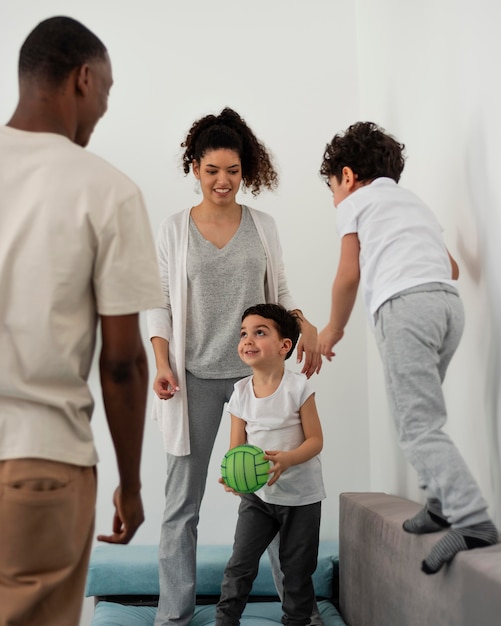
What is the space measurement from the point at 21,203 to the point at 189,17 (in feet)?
10.9

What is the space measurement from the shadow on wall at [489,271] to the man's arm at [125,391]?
1418mm

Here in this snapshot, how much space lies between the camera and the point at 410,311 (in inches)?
95.0

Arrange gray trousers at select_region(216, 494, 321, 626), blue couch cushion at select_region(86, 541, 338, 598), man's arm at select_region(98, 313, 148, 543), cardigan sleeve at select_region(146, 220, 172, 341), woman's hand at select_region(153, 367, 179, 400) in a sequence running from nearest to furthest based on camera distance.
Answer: man's arm at select_region(98, 313, 148, 543) < gray trousers at select_region(216, 494, 321, 626) < woman's hand at select_region(153, 367, 179, 400) < cardigan sleeve at select_region(146, 220, 172, 341) < blue couch cushion at select_region(86, 541, 338, 598)

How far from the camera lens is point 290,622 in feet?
9.82

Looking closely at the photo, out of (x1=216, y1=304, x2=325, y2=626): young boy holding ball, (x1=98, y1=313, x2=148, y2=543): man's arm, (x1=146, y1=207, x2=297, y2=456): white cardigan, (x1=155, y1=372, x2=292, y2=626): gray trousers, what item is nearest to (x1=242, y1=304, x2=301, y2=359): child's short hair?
(x1=216, y1=304, x2=325, y2=626): young boy holding ball

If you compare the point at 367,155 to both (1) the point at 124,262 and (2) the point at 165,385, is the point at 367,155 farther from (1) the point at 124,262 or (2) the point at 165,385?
(1) the point at 124,262

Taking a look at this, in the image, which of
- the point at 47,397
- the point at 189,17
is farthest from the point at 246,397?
the point at 189,17

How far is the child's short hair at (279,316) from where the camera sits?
10.2 feet

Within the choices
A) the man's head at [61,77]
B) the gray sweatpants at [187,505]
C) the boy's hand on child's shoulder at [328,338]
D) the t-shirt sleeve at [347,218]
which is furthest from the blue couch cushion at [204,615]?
the man's head at [61,77]

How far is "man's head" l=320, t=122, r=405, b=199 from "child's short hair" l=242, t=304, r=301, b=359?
0.54m

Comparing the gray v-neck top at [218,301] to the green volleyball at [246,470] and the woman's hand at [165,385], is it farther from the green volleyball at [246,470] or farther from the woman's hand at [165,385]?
the green volleyball at [246,470]

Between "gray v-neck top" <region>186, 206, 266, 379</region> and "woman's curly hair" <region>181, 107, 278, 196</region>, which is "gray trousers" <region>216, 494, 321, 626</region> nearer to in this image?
"gray v-neck top" <region>186, 206, 266, 379</region>

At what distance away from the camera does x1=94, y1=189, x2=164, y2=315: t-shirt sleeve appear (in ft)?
4.84

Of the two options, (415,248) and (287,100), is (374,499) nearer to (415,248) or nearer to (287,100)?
(415,248)
